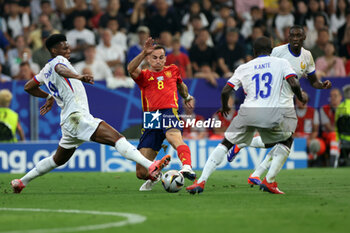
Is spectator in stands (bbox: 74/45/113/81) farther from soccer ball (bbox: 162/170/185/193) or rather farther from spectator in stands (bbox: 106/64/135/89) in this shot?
soccer ball (bbox: 162/170/185/193)

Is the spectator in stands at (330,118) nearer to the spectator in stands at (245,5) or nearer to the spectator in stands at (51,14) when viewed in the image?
the spectator in stands at (245,5)

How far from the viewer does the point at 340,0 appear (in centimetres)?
1958

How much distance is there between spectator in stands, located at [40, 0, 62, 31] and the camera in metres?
18.9

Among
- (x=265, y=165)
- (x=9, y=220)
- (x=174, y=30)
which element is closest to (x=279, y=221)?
(x=9, y=220)

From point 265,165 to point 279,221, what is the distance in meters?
4.12

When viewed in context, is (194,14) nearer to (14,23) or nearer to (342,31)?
(342,31)

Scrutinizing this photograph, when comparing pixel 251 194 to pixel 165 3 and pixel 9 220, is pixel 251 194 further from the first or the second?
pixel 165 3

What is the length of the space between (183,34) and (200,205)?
457 inches

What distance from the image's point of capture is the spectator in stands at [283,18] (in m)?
18.8

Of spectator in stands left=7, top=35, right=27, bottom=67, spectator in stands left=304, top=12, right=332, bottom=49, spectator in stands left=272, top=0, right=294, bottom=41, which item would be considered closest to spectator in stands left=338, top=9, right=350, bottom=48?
spectator in stands left=304, top=12, right=332, bottom=49

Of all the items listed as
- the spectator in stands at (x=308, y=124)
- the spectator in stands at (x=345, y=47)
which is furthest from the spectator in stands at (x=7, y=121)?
the spectator in stands at (x=345, y=47)

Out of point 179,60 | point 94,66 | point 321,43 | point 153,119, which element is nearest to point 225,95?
point 153,119

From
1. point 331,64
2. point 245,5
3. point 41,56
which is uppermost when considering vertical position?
point 245,5

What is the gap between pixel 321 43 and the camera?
58.8 ft
